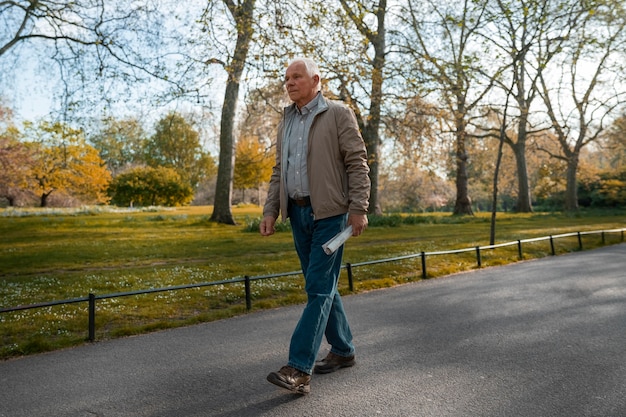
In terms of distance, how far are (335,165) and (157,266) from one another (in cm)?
887

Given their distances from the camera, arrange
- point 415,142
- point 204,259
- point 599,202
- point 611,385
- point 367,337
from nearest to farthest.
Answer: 1. point 611,385
2. point 367,337
3. point 204,259
4. point 415,142
5. point 599,202

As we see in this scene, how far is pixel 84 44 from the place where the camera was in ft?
43.8

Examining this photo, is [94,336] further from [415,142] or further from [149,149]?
[149,149]

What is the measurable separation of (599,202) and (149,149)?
52.2 metres

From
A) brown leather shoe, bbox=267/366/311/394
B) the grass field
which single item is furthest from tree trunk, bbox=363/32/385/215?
brown leather shoe, bbox=267/366/311/394

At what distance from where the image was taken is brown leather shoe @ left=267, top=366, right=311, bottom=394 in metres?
3.42

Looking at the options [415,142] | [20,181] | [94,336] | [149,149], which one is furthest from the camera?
[149,149]

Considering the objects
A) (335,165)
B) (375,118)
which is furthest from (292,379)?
(375,118)

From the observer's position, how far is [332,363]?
409 cm

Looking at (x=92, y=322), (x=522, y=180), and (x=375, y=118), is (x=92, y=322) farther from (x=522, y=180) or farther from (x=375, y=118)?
(x=522, y=180)

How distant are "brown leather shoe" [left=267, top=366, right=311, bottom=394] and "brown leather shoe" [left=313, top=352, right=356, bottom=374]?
0.44 meters

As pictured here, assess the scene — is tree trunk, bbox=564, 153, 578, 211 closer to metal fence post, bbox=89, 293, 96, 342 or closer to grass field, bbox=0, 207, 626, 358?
grass field, bbox=0, 207, 626, 358

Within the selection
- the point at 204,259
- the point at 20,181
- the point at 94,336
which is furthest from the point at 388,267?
the point at 20,181

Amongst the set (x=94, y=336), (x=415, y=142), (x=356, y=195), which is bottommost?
(x=94, y=336)
